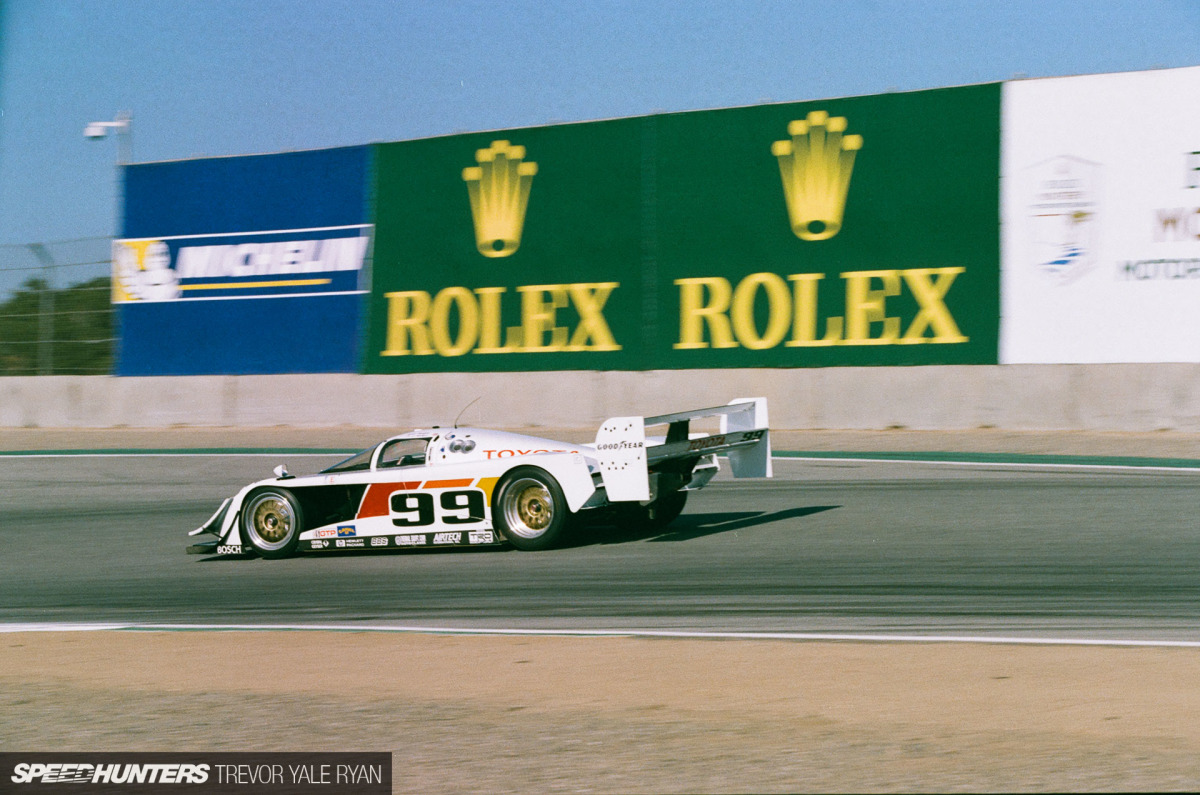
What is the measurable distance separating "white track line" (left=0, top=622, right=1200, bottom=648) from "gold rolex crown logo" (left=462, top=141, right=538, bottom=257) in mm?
13709

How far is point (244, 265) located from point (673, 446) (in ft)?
50.4

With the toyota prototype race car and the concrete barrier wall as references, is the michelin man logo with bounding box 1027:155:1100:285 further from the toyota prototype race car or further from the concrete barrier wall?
the toyota prototype race car

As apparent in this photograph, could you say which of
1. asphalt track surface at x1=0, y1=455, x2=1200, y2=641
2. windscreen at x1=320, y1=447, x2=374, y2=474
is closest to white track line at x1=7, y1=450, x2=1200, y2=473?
asphalt track surface at x1=0, y1=455, x2=1200, y2=641

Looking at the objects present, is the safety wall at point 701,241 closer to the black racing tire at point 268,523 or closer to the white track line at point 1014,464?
the white track line at point 1014,464

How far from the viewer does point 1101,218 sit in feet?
55.1

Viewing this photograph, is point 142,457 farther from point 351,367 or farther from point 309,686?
point 309,686

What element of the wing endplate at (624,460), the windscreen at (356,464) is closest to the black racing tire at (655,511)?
the wing endplate at (624,460)

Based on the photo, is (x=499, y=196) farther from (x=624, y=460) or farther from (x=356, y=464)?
(x=624, y=460)

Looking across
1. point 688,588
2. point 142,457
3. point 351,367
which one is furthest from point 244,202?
point 688,588

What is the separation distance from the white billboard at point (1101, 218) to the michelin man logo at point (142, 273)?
15454mm

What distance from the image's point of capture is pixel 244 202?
24.1m

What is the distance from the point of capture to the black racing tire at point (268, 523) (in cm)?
1136

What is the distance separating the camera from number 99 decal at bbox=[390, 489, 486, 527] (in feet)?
35.1

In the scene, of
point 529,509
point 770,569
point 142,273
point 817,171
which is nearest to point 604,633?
point 770,569
